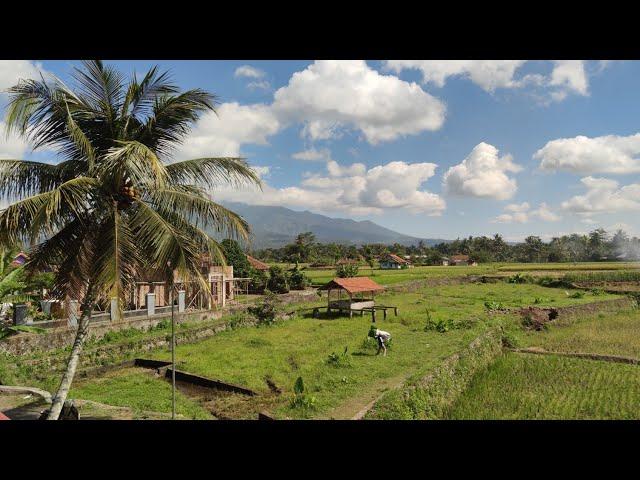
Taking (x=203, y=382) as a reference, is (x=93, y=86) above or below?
above

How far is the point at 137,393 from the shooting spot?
29.6ft

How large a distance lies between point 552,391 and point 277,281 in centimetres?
2040

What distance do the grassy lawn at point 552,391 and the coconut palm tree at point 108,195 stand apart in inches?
249

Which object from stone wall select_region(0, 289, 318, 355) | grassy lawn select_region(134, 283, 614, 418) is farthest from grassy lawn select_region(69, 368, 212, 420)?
stone wall select_region(0, 289, 318, 355)

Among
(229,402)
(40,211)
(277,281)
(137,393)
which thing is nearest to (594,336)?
(229,402)

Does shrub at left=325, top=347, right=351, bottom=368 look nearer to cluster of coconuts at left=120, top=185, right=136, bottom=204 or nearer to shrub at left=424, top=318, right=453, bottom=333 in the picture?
shrub at left=424, top=318, right=453, bottom=333

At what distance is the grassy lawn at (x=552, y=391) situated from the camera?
8383mm

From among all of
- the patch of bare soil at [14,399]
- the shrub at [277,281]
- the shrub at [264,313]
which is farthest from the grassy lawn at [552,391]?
the shrub at [277,281]

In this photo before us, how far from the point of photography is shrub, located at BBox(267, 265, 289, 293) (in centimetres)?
2819

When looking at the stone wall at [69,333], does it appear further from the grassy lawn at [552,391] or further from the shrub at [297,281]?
the shrub at [297,281]

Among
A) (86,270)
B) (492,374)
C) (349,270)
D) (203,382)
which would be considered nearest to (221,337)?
(203,382)

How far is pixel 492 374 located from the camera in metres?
11.6
